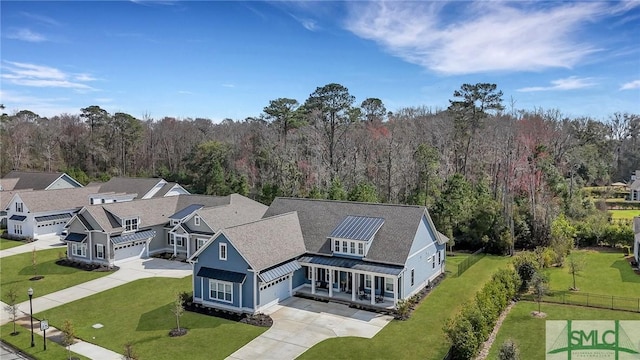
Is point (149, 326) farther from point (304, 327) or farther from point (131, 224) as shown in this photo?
point (131, 224)

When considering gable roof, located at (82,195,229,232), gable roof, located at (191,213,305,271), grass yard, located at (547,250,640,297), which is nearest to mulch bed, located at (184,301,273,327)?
gable roof, located at (191,213,305,271)

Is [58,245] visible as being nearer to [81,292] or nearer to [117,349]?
[81,292]

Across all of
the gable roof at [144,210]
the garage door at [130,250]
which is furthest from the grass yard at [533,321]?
the garage door at [130,250]

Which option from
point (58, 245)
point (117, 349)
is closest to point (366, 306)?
point (117, 349)

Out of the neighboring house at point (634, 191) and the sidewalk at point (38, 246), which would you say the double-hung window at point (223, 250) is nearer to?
the sidewalk at point (38, 246)

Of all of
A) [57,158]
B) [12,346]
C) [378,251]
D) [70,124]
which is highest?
[70,124]
